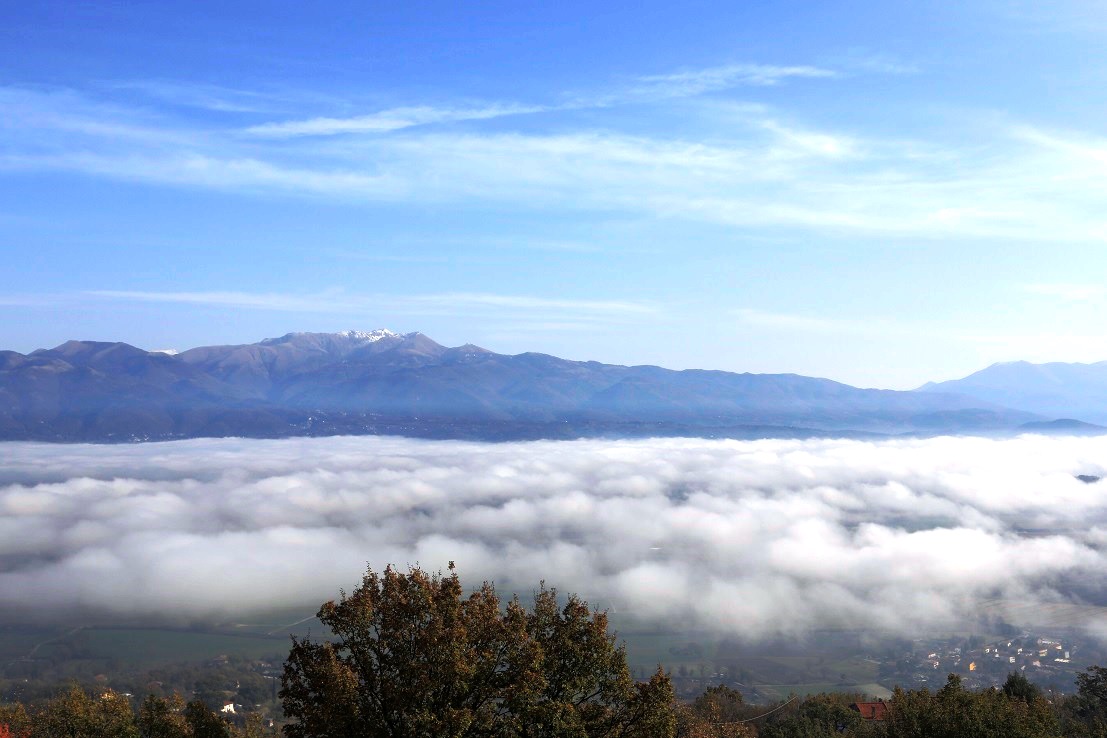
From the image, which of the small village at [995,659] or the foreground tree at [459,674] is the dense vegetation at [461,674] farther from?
the small village at [995,659]

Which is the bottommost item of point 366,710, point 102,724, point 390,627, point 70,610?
point 70,610

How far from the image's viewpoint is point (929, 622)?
136 m

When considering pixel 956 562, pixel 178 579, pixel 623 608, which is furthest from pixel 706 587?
pixel 178 579

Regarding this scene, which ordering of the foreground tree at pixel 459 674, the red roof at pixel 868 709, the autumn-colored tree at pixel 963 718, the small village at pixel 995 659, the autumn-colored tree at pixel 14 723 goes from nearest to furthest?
the foreground tree at pixel 459 674
the autumn-colored tree at pixel 963 718
the autumn-colored tree at pixel 14 723
the red roof at pixel 868 709
the small village at pixel 995 659

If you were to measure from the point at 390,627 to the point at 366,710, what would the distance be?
1720 millimetres

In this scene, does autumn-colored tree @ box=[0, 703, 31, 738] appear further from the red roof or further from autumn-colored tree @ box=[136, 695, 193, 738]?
the red roof

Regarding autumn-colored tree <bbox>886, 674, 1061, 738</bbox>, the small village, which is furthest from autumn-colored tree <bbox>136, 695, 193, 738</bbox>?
the small village

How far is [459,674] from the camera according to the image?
1884cm

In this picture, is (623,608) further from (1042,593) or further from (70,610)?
(70,610)

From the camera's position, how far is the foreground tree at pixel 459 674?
1878 cm

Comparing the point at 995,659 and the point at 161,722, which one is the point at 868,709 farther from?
the point at 995,659

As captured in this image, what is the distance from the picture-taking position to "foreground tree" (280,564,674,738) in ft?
61.6

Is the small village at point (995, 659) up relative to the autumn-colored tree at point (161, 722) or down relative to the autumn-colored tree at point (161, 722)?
down

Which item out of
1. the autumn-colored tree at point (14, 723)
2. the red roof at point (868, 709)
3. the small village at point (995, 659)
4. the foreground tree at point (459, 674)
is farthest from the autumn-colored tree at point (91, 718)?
the small village at point (995, 659)
